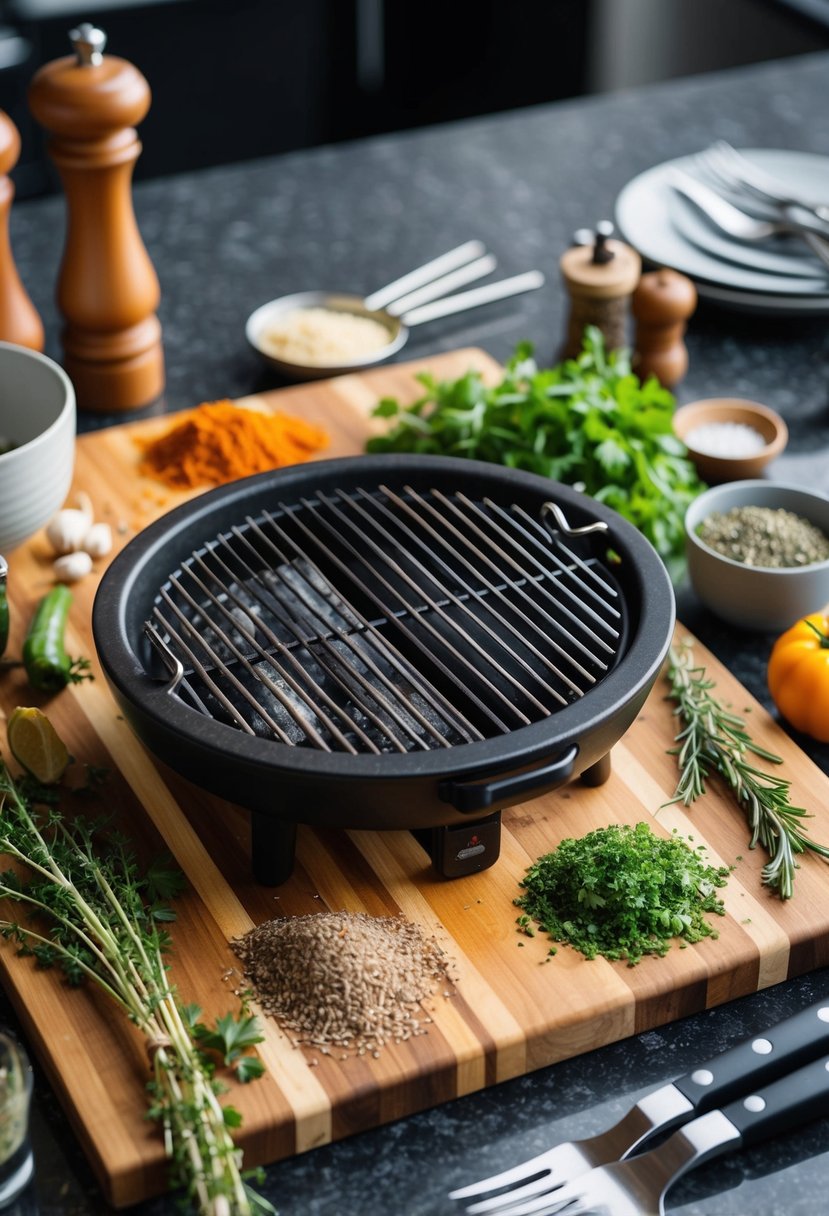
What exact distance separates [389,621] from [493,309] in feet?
4.20

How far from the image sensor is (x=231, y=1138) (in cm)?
140

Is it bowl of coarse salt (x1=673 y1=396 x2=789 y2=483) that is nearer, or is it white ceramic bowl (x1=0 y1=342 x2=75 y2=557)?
white ceramic bowl (x1=0 y1=342 x2=75 y2=557)

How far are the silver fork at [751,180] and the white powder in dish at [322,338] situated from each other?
2.70 ft

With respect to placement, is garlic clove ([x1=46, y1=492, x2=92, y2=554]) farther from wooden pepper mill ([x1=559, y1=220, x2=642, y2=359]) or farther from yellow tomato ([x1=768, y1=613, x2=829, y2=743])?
yellow tomato ([x1=768, y1=613, x2=829, y2=743])

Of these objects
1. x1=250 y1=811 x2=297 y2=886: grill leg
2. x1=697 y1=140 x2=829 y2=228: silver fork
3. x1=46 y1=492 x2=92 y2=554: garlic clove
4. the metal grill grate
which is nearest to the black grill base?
x1=250 y1=811 x2=297 y2=886: grill leg

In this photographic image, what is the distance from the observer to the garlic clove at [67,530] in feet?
7.41

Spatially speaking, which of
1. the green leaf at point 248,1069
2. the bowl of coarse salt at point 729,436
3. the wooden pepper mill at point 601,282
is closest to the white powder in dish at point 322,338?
the wooden pepper mill at point 601,282

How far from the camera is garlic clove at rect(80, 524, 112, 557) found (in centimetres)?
227

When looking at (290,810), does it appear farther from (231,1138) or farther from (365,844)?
(231,1138)

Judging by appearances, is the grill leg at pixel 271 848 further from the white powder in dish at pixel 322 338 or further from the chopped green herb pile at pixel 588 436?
the white powder in dish at pixel 322 338

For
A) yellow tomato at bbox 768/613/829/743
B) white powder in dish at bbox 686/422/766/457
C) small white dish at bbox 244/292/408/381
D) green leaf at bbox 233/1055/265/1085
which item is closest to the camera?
green leaf at bbox 233/1055/265/1085

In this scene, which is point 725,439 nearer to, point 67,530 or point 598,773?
point 598,773

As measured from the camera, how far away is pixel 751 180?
296 cm

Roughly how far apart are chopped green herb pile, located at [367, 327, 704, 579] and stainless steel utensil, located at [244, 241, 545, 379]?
0.32 m
